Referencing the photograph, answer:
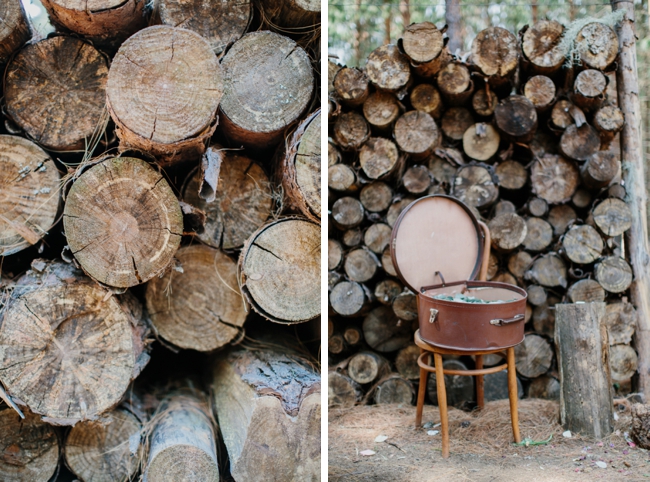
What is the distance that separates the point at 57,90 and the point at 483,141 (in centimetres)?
238

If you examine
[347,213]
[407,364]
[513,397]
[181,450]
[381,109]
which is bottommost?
[407,364]

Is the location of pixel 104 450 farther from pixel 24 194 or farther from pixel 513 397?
pixel 513 397

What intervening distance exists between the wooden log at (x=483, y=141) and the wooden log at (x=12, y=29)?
244 cm

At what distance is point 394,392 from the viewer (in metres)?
3.37

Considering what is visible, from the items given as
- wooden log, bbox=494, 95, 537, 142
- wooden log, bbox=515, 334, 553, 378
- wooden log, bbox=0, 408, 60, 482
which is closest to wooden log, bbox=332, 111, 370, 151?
wooden log, bbox=494, 95, 537, 142

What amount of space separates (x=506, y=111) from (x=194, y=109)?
7.00ft

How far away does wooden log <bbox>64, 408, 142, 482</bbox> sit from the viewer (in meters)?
2.20

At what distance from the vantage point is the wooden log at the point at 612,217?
10.8 ft

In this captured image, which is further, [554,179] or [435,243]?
[554,179]

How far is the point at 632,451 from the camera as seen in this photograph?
2682 millimetres

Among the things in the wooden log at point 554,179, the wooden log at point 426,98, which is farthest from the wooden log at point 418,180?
the wooden log at point 554,179

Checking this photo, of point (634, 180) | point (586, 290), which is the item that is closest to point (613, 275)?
point (586, 290)

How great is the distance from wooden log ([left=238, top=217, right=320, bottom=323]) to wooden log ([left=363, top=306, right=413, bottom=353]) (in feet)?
4.54

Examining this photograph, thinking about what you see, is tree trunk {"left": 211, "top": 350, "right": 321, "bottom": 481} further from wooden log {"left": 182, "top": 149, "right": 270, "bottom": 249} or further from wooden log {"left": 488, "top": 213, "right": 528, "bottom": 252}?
wooden log {"left": 488, "top": 213, "right": 528, "bottom": 252}
